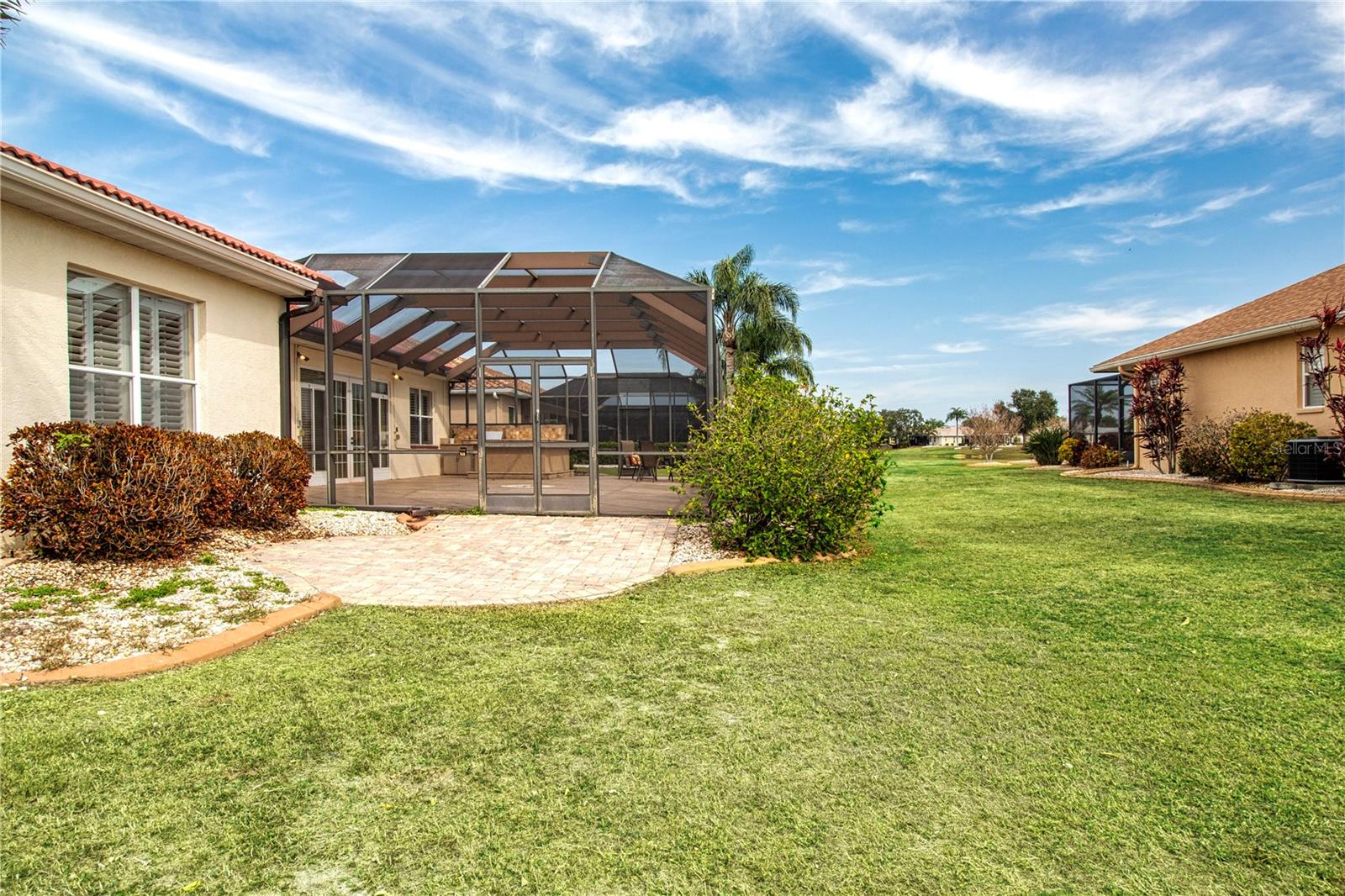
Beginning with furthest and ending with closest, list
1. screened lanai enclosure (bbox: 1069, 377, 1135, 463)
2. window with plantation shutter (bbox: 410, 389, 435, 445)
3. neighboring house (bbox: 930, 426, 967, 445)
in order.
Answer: neighboring house (bbox: 930, 426, 967, 445)
screened lanai enclosure (bbox: 1069, 377, 1135, 463)
window with plantation shutter (bbox: 410, 389, 435, 445)

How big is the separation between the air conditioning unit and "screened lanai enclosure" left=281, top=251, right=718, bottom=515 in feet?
38.5

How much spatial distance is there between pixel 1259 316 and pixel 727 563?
17.2m

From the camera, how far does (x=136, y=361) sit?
7555mm

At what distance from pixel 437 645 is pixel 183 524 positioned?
11.9ft

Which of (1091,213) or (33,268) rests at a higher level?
(1091,213)

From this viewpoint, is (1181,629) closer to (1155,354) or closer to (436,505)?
(436,505)

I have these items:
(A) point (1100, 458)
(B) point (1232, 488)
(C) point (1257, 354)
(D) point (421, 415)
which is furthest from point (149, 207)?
(A) point (1100, 458)

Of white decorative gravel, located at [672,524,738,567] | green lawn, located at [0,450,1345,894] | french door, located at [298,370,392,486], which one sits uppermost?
french door, located at [298,370,392,486]

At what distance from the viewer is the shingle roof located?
14680 millimetres

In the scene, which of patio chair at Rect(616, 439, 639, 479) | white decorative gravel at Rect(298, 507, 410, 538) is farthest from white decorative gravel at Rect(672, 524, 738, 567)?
patio chair at Rect(616, 439, 639, 479)

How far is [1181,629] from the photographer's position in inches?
172

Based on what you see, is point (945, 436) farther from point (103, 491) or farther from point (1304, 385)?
point (103, 491)

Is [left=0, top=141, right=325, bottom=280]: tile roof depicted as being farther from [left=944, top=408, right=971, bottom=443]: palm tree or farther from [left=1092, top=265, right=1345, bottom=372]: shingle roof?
[left=944, top=408, right=971, bottom=443]: palm tree

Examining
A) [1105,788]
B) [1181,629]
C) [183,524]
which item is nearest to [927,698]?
[1105,788]
